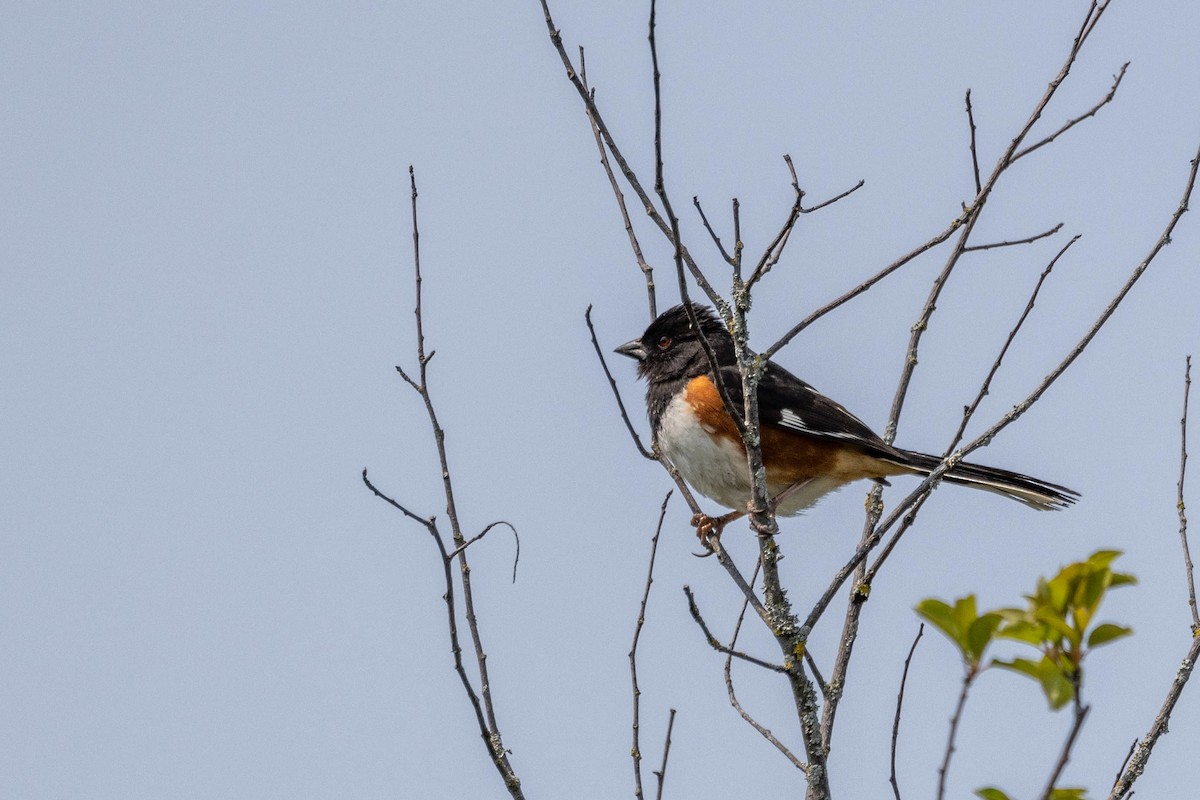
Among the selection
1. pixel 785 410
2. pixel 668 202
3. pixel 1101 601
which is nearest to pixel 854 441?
pixel 785 410

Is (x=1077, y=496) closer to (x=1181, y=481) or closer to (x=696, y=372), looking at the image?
(x=1181, y=481)

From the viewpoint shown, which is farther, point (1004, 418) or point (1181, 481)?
point (1181, 481)

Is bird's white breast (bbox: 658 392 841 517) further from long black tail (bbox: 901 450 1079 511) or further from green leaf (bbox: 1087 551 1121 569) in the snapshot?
green leaf (bbox: 1087 551 1121 569)

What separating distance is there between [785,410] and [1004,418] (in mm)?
1590

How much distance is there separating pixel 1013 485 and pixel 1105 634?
9.49 feet

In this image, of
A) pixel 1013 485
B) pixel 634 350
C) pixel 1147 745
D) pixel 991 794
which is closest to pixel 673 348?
pixel 634 350

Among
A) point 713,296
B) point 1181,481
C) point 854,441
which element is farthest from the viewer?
point 854,441

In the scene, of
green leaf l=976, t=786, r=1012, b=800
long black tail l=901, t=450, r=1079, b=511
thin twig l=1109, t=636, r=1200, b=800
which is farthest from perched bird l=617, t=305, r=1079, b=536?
green leaf l=976, t=786, r=1012, b=800

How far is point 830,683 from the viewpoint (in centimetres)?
346

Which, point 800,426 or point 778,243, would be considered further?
point 800,426

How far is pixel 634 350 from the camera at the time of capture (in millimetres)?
5281

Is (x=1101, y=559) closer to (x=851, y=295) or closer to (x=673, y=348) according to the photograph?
(x=851, y=295)

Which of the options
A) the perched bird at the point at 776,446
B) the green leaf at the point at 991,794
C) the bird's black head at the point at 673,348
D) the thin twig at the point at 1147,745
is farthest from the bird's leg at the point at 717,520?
the green leaf at the point at 991,794

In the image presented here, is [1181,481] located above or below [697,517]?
below
